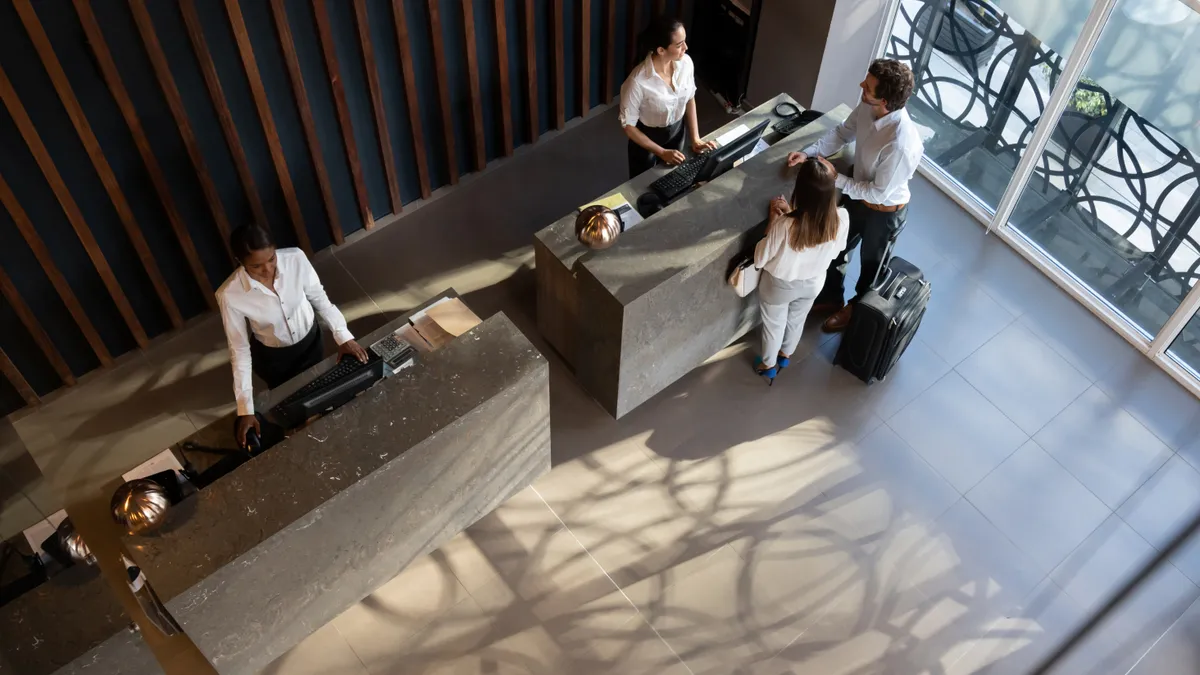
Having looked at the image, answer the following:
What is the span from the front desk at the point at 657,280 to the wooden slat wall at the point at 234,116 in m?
1.37

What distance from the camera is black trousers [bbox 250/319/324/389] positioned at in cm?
491

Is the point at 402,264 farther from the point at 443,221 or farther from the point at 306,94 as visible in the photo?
the point at 306,94

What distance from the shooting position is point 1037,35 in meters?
5.73

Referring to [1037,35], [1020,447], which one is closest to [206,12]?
[1037,35]

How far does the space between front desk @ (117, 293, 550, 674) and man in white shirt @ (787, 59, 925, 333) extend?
1.92m

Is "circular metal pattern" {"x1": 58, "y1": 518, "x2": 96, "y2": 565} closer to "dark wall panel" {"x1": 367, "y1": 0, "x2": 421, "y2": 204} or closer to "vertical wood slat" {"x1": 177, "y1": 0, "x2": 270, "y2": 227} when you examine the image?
"vertical wood slat" {"x1": 177, "y1": 0, "x2": 270, "y2": 227}

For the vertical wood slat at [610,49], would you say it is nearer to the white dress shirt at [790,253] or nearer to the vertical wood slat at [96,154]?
the white dress shirt at [790,253]

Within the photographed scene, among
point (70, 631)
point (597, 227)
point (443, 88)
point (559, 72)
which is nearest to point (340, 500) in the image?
point (70, 631)

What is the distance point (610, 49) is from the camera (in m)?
6.75

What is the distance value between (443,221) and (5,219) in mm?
2424

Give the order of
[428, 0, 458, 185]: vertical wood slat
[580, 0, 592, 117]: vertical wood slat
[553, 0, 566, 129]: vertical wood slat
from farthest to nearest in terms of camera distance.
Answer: [580, 0, 592, 117]: vertical wood slat
[553, 0, 566, 129]: vertical wood slat
[428, 0, 458, 185]: vertical wood slat

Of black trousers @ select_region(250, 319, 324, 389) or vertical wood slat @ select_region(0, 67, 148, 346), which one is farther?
black trousers @ select_region(250, 319, 324, 389)

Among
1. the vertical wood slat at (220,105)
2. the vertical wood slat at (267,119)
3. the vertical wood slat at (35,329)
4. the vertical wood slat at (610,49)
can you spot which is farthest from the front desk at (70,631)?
the vertical wood slat at (610,49)

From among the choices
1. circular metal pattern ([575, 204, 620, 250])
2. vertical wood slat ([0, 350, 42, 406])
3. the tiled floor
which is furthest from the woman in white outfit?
vertical wood slat ([0, 350, 42, 406])
